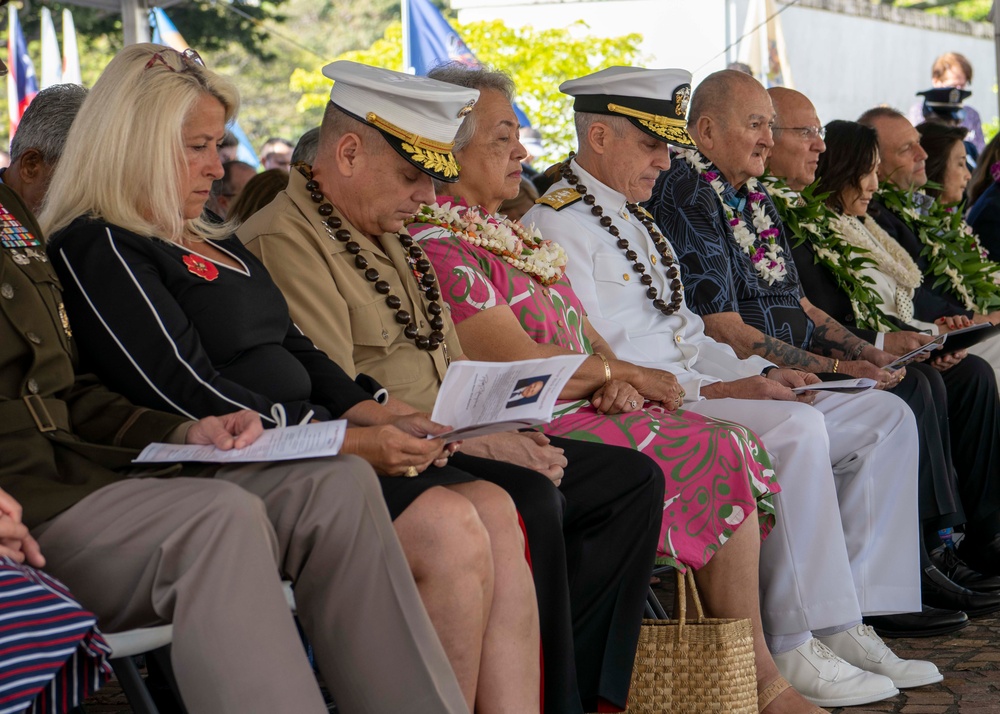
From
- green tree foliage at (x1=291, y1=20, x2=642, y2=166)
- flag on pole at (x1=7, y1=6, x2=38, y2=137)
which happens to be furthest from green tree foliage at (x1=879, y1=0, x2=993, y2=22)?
flag on pole at (x1=7, y1=6, x2=38, y2=137)

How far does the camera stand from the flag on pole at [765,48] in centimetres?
1445

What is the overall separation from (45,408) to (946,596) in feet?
11.6

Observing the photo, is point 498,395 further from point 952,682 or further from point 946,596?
point 946,596

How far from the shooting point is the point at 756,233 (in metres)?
5.02

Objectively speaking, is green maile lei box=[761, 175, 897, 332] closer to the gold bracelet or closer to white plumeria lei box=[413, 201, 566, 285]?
white plumeria lei box=[413, 201, 566, 285]

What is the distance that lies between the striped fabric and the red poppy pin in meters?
0.88

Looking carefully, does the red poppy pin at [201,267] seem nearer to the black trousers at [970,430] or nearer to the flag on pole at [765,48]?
the black trousers at [970,430]

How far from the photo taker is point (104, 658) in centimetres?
210

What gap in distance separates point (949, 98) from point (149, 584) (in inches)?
298

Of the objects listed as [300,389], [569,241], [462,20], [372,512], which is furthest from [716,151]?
[462,20]

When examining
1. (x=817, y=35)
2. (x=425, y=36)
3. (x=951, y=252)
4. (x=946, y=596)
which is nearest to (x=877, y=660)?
(x=946, y=596)

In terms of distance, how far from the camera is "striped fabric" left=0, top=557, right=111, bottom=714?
1976 mm

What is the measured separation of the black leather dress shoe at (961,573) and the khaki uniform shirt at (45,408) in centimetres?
356

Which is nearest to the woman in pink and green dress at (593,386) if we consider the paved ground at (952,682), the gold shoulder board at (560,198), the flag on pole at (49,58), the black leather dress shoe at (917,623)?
the gold shoulder board at (560,198)
